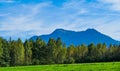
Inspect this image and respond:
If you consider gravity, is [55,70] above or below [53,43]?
below

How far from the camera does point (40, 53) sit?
425 feet

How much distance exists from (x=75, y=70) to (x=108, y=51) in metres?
111

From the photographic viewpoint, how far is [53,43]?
13300 cm

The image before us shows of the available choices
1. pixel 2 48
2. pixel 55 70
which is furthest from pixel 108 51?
pixel 55 70

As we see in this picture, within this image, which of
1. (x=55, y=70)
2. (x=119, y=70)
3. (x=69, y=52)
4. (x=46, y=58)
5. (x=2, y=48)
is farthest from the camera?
(x=69, y=52)

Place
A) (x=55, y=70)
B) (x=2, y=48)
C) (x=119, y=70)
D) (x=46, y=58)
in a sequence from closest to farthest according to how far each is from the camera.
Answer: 1. (x=119, y=70)
2. (x=55, y=70)
3. (x=2, y=48)
4. (x=46, y=58)

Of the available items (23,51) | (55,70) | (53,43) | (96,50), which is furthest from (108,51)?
(55,70)

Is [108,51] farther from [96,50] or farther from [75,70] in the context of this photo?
[75,70]

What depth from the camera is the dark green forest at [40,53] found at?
11800cm

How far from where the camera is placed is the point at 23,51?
409 ft

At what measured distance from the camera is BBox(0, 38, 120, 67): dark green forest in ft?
387

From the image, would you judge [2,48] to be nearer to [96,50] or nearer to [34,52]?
[34,52]

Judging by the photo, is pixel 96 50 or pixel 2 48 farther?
pixel 96 50

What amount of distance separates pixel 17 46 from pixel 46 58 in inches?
518
